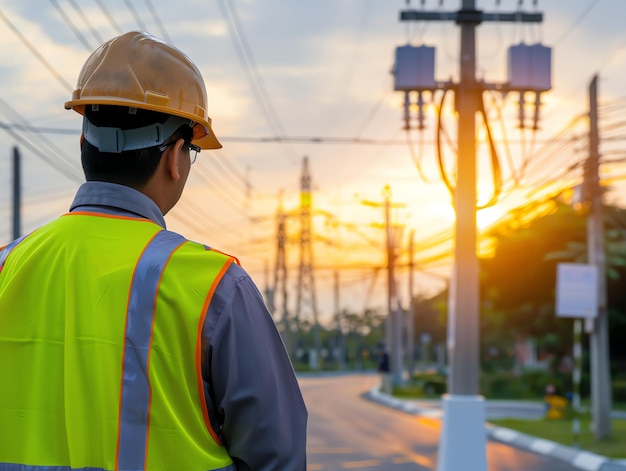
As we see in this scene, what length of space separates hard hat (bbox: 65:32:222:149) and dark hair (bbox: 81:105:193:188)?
28 mm

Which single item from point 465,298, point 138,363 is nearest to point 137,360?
point 138,363

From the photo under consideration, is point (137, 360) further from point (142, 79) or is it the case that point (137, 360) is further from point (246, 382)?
point (142, 79)

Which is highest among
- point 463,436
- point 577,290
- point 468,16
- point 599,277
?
point 468,16

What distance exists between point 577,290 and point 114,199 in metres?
15.8

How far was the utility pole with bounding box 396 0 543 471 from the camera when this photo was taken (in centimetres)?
1101

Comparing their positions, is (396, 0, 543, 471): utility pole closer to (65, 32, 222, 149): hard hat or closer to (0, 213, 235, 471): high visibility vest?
(65, 32, 222, 149): hard hat

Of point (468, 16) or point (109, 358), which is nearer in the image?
point (109, 358)

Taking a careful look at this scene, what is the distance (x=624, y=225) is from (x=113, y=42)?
37.2 m

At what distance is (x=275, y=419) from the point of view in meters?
1.82

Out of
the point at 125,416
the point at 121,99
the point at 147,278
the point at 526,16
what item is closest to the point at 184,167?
the point at 121,99

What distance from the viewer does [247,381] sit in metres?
1.80

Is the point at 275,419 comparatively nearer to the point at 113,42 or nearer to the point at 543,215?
the point at 113,42

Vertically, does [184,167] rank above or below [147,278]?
above

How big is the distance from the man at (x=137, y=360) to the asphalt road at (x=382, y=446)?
481 inches
